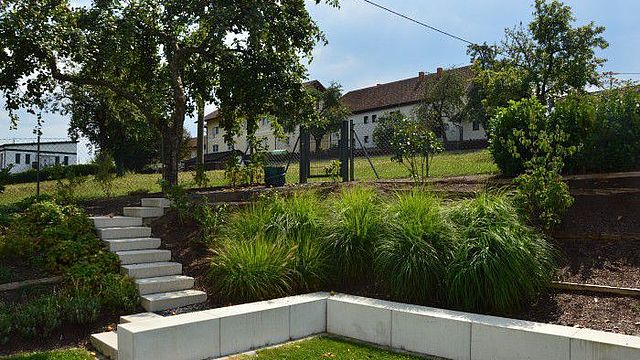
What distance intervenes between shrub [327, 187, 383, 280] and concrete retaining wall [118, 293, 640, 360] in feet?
1.69

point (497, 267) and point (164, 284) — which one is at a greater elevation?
point (497, 267)

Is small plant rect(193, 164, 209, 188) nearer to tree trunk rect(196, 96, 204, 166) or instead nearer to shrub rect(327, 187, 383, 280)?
tree trunk rect(196, 96, 204, 166)

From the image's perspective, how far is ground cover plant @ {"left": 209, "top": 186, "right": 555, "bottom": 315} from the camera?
5141mm

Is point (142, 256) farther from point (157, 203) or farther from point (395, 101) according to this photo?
point (395, 101)

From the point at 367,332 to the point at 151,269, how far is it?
9.66 feet

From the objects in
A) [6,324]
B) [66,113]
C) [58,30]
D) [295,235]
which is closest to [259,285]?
[295,235]

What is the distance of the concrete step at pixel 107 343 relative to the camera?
479 cm

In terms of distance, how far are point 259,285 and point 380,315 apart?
56.5 inches

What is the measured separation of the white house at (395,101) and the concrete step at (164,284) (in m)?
36.7

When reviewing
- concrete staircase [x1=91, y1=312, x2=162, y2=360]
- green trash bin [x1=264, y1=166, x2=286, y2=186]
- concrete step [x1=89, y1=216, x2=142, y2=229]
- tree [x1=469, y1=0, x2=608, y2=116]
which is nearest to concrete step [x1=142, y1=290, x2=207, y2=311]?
concrete staircase [x1=91, y1=312, x2=162, y2=360]

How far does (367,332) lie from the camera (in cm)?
534

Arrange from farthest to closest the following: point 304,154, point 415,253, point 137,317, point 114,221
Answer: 1. point 304,154
2. point 114,221
3. point 137,317
4. point 415,253

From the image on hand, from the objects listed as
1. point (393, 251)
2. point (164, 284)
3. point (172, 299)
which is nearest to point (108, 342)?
point (172, 299)

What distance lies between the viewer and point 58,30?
862 centimetres
